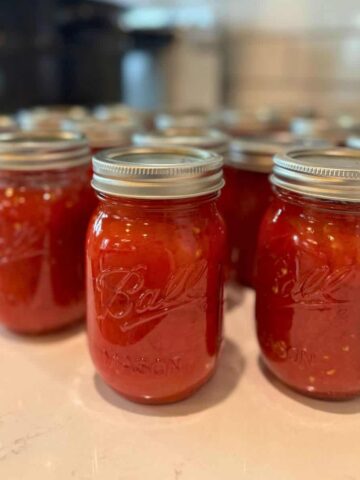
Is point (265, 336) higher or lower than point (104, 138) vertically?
lower

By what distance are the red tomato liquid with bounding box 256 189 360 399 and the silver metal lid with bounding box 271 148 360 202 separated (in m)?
0.01

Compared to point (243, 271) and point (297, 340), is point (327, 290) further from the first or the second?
point (243, 271)

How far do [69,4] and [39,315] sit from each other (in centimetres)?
100

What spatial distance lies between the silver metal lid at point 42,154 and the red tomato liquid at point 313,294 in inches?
10.7

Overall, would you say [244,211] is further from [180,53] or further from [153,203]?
[180,53]

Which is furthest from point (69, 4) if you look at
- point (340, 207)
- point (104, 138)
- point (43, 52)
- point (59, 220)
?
point (340, 207)

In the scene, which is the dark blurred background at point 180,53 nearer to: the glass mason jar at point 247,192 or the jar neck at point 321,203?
the glass mason jar at point 247,192

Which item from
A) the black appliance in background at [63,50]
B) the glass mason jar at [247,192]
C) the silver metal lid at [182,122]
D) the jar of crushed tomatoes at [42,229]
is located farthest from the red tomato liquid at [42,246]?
the black appliance in background at [63,50]

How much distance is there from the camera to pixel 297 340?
22.9 inches

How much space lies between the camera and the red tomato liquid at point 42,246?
2.18 feet

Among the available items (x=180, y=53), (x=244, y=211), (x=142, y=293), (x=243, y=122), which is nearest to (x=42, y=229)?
(x=142, y=293)

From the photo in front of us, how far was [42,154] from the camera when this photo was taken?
2.13ft

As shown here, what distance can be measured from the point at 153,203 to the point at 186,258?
7 cm

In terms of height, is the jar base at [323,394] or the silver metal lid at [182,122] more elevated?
the silver metal lid at [182,122]
